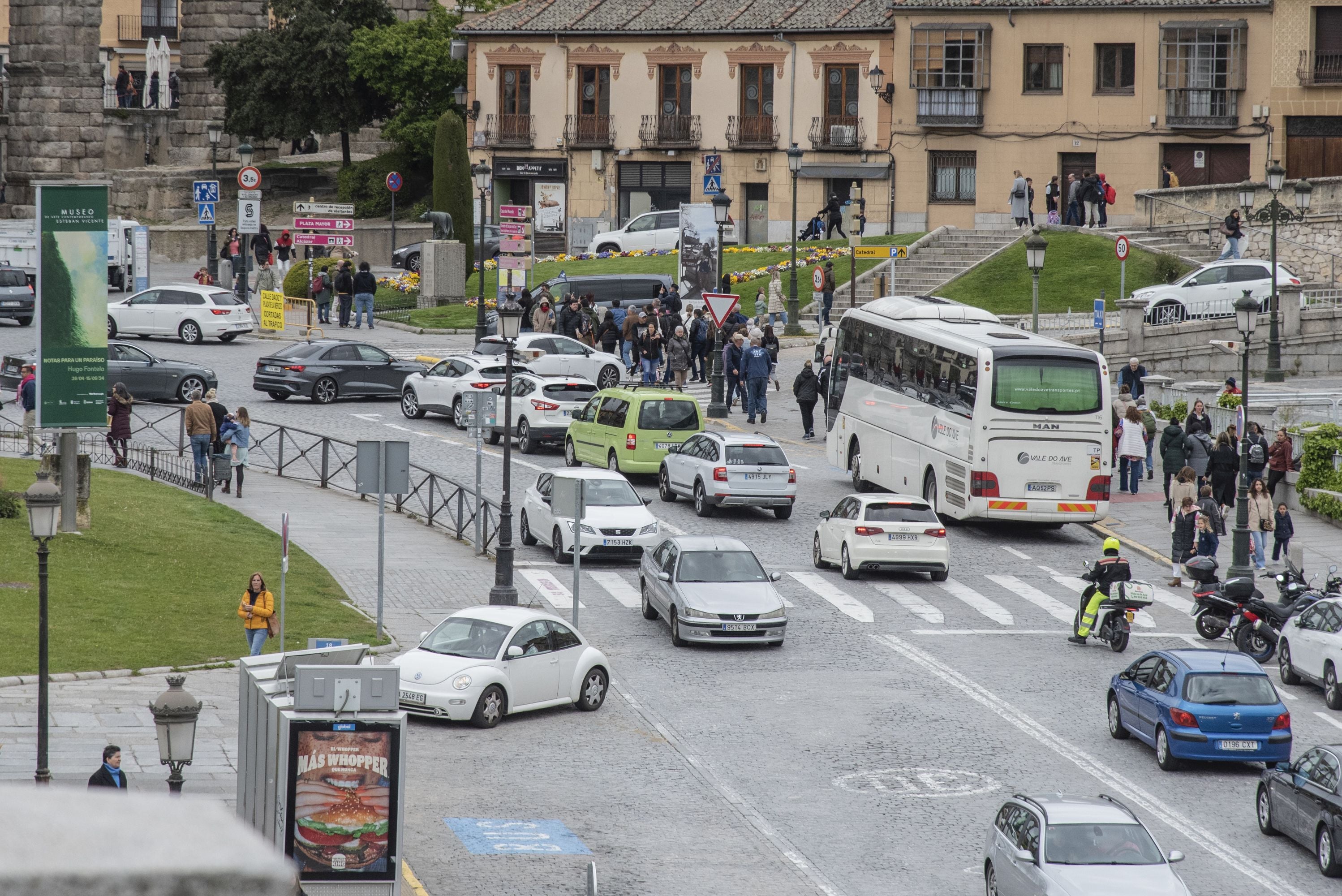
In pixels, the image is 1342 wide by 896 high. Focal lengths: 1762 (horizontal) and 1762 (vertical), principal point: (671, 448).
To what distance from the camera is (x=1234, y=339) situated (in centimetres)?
4447

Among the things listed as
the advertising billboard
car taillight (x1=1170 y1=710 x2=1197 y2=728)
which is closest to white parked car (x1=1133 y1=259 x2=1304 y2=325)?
the advertising billboard

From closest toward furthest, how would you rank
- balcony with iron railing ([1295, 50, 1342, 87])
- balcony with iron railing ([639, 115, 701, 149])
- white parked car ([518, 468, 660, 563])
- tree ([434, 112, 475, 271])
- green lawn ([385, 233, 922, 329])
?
white parked car ([518, 468, 660, 563]) < green lawn ([385, 233, 922, 329]) < balcony with iron railing ([1295, 50, 1342, 87]) < tree ([434, 112, 475, 271]) < balcony with iron railing ([639, 115, 701, 149])

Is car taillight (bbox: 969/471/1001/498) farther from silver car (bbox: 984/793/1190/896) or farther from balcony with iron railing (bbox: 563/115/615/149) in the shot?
balcony with iron railing (bbox: 563/115/615/149)

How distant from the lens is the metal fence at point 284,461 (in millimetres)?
30516

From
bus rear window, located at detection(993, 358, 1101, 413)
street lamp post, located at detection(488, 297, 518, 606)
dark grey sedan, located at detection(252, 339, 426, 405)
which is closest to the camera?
street lamp post, located at detection(488, 297, 518, 606)

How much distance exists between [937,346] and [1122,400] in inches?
239

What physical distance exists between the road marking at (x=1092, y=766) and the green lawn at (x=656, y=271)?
104 feet

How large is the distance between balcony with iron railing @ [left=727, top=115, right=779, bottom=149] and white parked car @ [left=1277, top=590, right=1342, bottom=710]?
4712cm

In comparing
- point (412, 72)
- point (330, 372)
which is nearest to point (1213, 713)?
point (330, 372)

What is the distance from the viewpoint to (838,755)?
1883cm

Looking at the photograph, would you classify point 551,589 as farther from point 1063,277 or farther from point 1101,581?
point 1063,277

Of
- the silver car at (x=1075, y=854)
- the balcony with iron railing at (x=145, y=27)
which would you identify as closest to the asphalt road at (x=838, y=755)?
the silver car at (x=1075, y=854)

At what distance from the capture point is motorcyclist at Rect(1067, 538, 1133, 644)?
23562mm

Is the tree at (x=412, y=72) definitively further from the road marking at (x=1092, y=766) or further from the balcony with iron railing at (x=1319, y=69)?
the road marking at (x=1092, y=766)
